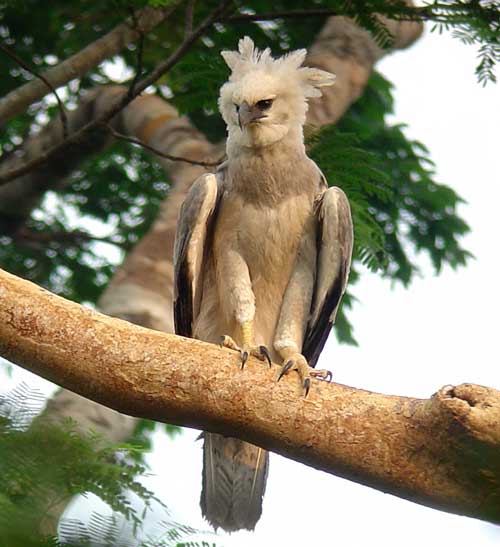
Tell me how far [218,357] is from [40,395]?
150cm

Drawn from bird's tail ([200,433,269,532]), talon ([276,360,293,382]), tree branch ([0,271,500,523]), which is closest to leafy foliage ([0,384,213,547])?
tree branch ([0,271,500,523])

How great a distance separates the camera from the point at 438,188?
8781 mm

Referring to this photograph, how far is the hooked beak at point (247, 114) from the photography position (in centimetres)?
573

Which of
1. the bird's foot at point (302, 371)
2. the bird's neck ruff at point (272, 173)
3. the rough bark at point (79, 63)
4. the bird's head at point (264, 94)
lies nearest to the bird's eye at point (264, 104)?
the bird's head at point (264, 94)

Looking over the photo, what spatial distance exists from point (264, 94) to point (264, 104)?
63 millimetres

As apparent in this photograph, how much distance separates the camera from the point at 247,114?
5734 mm

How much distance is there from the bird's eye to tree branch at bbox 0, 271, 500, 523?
2.38m

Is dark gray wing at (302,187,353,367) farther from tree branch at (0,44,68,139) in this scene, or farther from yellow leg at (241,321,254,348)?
tree branch at (0,44,68,139)

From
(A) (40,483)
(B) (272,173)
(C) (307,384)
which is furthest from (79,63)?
(A) (40,483)

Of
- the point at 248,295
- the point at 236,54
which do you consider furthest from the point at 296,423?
the point at 236,54

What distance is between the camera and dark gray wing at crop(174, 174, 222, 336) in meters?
5.67

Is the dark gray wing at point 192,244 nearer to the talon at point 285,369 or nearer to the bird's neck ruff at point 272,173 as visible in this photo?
the bird's neck ruff at point 272,173

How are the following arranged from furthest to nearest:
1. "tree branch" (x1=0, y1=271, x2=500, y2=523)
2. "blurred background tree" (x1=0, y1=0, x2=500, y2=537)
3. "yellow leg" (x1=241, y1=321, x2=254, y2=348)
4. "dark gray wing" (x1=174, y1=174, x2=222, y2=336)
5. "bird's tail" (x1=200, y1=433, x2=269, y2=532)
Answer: "blurred background tree" (x1=0, y1=0, x2=500, y2=537) → "dark gray wing" (x1=174, y1=174, x2=222, y2=336) → "yellow leg" (x1=241, y1=321, x2=254, y2=348) → "bird's tail" (x1=200, y1=433, x2=269, y2=532) → "tree branch" (x1=0, y1=271, x2=500, y2=523)

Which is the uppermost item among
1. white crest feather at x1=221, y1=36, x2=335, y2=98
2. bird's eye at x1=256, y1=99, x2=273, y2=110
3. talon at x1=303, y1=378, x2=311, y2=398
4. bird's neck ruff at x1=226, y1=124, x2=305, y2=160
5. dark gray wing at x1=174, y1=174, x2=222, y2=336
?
white crest feather at x1=221, y1=36, x2=335, y2=98
